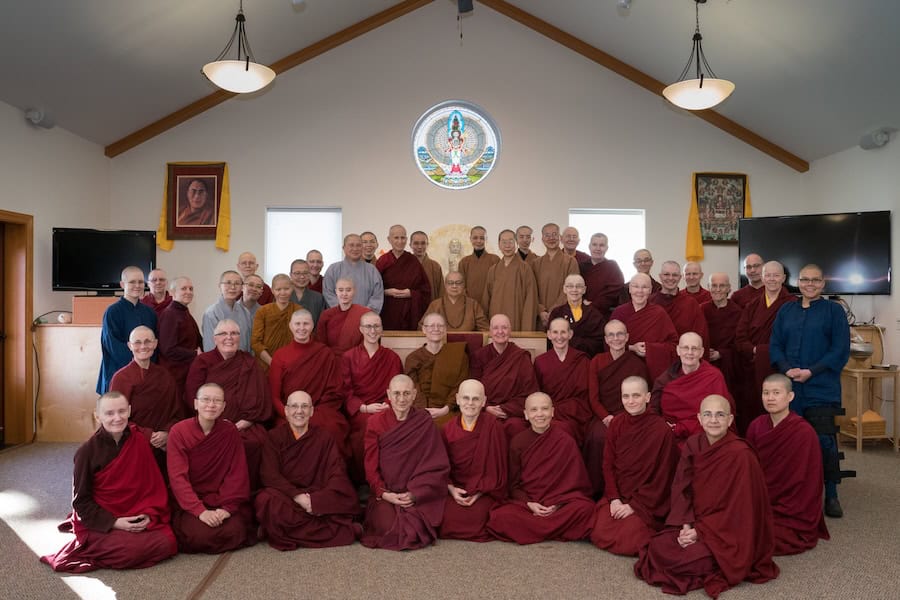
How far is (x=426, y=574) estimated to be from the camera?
360 cm

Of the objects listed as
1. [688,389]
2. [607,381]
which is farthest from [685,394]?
[607,381]

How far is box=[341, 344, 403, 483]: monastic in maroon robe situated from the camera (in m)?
4.98

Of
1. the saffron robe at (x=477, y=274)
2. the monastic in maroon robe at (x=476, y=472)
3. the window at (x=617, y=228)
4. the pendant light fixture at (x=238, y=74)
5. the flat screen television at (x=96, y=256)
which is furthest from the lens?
the window at (x=617, y=228)

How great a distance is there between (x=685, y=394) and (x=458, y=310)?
225cm

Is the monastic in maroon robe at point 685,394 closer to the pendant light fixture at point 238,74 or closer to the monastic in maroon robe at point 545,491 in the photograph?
the monastic in maroon robe at point 545,491

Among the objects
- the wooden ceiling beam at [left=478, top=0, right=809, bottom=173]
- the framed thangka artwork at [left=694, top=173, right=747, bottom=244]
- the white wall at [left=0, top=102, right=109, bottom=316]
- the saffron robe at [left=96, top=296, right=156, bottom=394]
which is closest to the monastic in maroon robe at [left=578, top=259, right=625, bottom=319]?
the framed thangka artwork at [left=694, top=173, right=747, bottom=244]

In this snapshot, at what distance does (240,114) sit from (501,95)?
370cm

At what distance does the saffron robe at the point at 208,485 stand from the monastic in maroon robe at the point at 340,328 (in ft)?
5.07

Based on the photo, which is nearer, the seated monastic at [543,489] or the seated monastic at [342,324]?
the seated monastic at [543,489]

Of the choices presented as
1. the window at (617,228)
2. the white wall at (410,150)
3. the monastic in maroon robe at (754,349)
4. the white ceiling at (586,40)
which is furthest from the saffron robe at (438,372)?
the window at (617,228)

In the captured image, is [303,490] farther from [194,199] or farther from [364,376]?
[194,199]

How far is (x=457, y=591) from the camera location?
3.38 m

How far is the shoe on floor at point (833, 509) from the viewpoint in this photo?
4629 millimetres

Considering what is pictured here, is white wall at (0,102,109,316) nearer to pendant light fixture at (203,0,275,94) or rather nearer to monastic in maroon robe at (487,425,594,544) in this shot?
pendant light fixture at (203,0,275,94)
